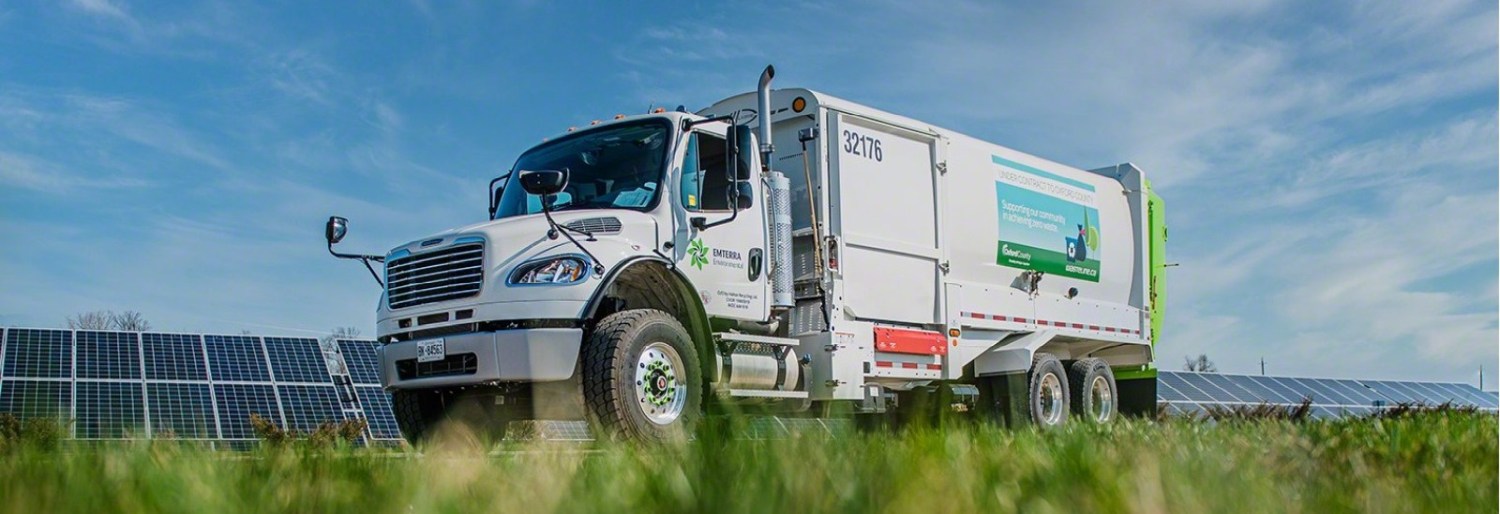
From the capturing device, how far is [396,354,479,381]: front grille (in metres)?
8.70

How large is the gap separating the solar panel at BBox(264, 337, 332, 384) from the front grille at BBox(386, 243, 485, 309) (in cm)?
1406

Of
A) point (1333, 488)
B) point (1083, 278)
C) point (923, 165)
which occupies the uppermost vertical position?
point (923, 165)

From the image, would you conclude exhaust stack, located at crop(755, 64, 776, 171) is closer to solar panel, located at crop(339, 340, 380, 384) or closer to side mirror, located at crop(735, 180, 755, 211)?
side mirror, located at crop(735, 180, 755, 211)

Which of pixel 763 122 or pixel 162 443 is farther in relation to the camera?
pixel 763 122

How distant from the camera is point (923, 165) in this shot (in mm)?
12047

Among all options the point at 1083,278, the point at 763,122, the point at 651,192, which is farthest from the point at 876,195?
the point at 1083,278

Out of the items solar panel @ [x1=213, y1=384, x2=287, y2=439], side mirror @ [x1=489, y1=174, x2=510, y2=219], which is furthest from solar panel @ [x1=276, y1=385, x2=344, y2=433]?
side mirror @ [x1=489, y1=174, x2=510, y2=219]

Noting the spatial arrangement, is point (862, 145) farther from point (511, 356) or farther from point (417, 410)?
point (417, 410)

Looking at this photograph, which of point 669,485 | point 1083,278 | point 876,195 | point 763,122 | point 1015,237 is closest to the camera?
point 669,485

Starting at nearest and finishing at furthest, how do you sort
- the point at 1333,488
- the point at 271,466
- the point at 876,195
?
the point at 1333,488, the point at 271,466, the point at 876,195

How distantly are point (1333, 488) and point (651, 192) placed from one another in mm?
6750

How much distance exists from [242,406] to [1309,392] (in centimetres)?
2463

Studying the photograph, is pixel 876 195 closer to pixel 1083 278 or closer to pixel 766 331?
pixel 766 331

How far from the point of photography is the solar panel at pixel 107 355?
21953 mm
